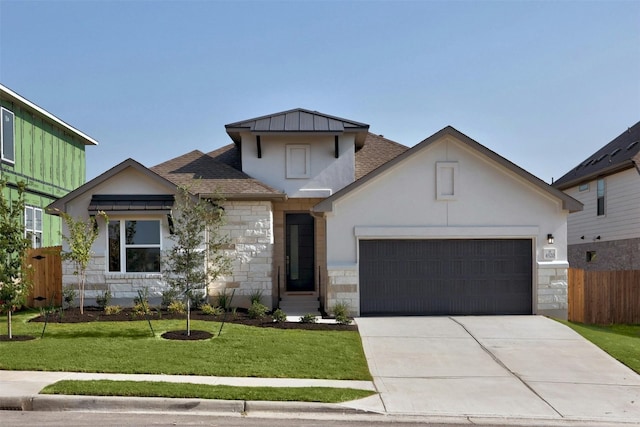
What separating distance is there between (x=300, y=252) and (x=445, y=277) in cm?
510

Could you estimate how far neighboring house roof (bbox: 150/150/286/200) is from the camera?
1711 centimetres

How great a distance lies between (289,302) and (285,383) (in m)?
8.72

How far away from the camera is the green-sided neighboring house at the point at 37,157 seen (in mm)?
20734

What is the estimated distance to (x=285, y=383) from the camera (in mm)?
9523

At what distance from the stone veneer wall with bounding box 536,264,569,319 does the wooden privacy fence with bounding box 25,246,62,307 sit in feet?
45.2

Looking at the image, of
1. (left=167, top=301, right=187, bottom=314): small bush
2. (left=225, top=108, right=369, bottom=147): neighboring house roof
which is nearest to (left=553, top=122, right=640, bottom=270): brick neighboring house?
(left=225, top=108, right=369, bottom=147): neighboring house roof

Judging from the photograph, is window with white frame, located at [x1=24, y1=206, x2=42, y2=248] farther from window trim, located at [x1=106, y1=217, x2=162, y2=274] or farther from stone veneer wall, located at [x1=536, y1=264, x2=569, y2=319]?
stone veneer wall, located at [x1=536, y1=264, x2=569, y2=319]

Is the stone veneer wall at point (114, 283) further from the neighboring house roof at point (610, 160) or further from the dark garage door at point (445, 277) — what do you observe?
the neighboring house roof at point (610, 160)

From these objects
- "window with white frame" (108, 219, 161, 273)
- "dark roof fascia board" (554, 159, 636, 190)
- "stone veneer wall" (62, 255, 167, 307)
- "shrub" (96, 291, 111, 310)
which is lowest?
"shrub" (96, 291, 111, 310)

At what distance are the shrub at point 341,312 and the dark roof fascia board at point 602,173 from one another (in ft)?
41.2

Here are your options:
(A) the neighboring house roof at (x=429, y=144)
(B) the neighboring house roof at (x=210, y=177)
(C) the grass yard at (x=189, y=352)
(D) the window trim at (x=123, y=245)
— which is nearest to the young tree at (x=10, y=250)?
(C) the grass yard at (x=189, y=352)

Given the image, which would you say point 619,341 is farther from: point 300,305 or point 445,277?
point 300,305

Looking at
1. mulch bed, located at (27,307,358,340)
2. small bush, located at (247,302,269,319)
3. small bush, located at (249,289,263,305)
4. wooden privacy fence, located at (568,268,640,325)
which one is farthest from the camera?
wooden privacy fence, located at (568,268,640,325)

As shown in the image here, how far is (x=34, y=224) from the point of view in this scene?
2261 cm
